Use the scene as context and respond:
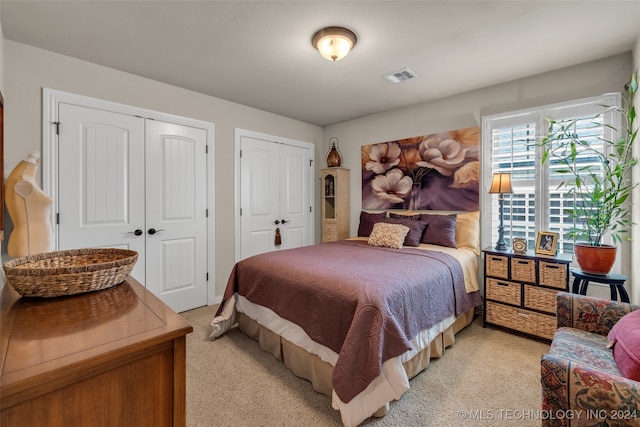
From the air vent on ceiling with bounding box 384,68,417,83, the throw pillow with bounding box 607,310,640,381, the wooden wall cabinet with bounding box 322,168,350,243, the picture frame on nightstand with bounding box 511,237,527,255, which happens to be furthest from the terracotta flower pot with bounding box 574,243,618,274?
the wooden wall cabinet with bounding box 322,168,350,243

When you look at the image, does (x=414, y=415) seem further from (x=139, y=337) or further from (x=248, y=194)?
(x=248, y=194)

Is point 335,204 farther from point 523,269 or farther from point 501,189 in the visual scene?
point 523,269

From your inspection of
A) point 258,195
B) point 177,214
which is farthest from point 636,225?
point 177,214

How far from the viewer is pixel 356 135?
14.3 ft

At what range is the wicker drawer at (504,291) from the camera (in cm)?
260

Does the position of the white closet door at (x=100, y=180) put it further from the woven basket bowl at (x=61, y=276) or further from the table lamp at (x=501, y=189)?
the table lamp at (x=501, y=189)

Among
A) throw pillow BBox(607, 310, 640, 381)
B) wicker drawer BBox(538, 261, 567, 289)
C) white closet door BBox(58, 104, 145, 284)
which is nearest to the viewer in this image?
throw pillow BBox(607, 310, 640, 381)

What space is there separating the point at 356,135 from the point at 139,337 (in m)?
4.07

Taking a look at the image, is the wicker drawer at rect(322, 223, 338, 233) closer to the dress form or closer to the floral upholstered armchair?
the floral upholstered armchair

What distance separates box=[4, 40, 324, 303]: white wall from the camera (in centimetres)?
227

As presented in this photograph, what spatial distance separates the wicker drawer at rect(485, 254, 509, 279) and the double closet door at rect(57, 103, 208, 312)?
3.10m

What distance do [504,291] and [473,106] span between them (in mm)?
2026

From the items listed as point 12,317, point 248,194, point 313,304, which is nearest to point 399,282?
point 313,304

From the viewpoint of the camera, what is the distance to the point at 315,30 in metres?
2.09
